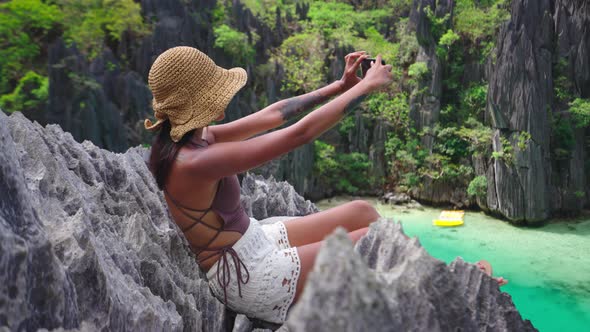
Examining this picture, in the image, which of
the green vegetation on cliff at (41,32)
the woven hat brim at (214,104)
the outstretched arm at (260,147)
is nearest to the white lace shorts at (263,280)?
the outstretched arm at (260,147)

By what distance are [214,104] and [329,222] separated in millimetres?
734

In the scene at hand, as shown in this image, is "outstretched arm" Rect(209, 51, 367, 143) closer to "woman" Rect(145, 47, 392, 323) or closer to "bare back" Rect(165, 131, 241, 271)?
"woman" Rect(145, 47, 392, 323)

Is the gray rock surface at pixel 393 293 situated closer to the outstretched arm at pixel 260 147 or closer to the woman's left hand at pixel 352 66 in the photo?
the outstretched arm at pixel 260 147

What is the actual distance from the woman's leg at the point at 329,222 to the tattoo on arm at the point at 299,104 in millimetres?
510

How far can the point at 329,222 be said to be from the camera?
1.99m

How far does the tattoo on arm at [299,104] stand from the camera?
2.14 meters

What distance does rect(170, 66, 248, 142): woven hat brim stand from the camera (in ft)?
5.41

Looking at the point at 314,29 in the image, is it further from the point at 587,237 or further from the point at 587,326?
the point at 587,326

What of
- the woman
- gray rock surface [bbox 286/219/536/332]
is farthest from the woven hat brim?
gray rock surface [bbox 286/219/536/332]

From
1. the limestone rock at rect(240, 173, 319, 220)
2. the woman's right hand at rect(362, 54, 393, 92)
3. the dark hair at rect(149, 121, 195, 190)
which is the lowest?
the limestone rock at rect(240, 173, 319, 220)

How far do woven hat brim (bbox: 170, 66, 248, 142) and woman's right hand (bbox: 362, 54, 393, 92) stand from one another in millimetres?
519

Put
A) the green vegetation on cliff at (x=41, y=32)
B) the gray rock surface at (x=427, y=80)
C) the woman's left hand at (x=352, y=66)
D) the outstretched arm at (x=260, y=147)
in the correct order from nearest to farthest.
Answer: the outstretched arm at (x=260, y=147) < the woman's left hand at (x=352, y=66) < the green vegetation on cliff at (x=41, y=32) < the gray rock surface at (x=427, y=80)

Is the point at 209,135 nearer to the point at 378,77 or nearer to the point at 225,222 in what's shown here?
the point at 225,222

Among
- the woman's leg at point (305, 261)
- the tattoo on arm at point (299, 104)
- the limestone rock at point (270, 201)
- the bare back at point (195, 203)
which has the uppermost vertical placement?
the tattoo on arm at point (299, 104)
